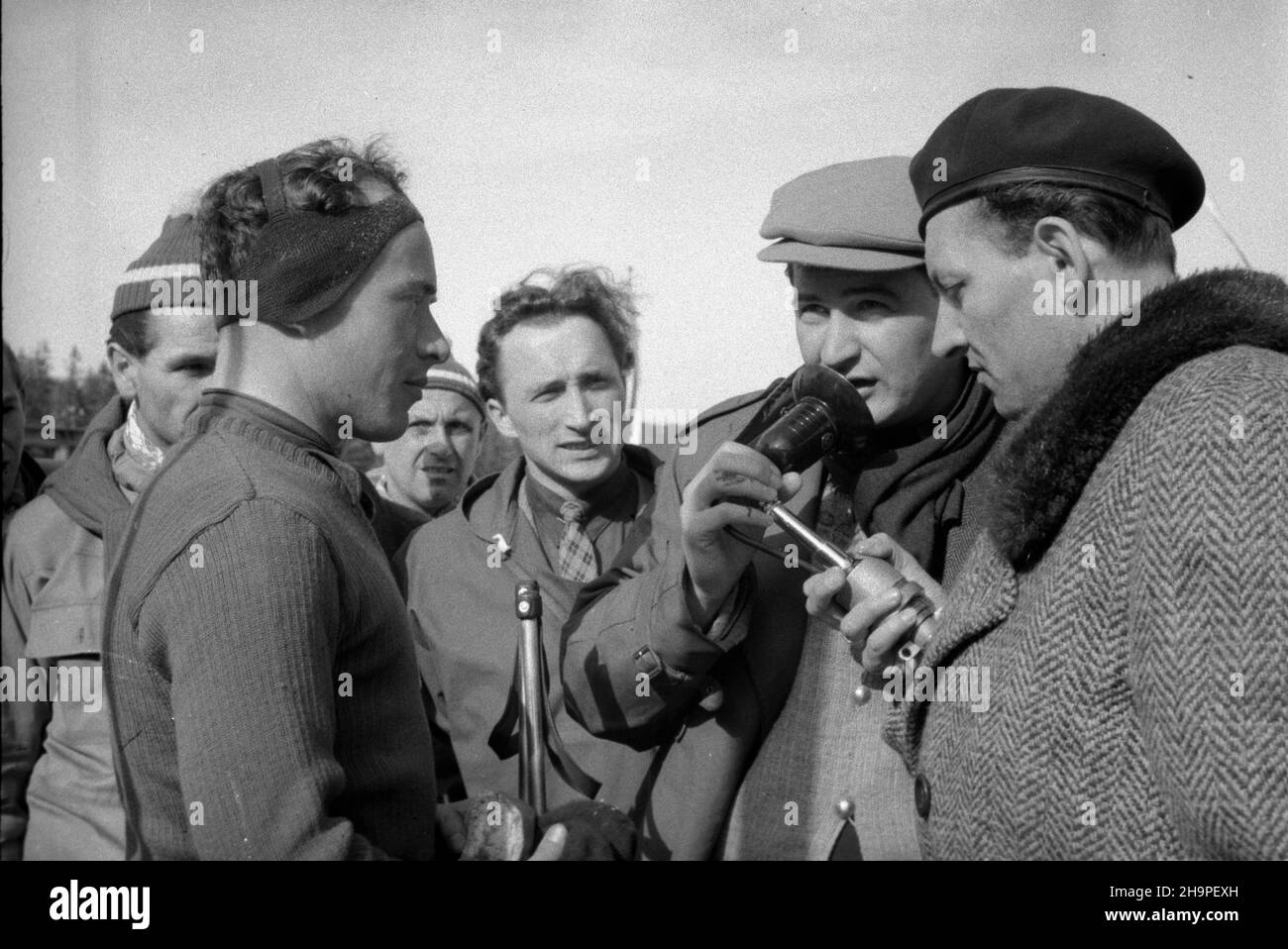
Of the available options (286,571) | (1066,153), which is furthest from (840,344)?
(286,571)

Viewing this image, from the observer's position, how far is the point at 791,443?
2.01 meters

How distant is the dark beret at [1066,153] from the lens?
167cm

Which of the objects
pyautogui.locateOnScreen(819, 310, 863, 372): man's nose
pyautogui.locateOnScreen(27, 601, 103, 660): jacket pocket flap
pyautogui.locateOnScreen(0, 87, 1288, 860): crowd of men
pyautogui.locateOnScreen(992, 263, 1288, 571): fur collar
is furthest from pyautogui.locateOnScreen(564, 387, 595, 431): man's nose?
pyautogui.locateOnScreen(992, 263, 1288, 571): fur collar

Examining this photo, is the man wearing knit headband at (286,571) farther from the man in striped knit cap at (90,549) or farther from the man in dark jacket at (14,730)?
the man in dark jacket at (14,730)

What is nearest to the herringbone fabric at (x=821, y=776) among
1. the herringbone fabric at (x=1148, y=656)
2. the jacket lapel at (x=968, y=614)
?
the jacket lapel at (x=968, y=614)

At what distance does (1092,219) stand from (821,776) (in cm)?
99

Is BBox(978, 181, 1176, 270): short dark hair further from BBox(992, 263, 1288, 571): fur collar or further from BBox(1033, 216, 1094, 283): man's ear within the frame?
BBox(992, 263, 1288, 571): fur collar

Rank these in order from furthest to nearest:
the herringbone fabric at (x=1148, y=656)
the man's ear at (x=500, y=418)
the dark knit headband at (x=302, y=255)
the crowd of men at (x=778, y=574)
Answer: the man's ear at (x=500, y=418) → the dark knit headband at (x=302, y=255) → the crowd of men at (x=778, y=574) → the herringbone fabric at (x=1148, y=656)

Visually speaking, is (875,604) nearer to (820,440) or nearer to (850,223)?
(820,440)

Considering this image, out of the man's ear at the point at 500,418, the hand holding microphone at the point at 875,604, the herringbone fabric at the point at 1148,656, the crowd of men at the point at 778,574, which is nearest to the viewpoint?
the herringbone fabric at the point at 1148,656

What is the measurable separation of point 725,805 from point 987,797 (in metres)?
0.68

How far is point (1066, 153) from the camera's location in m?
1.69
